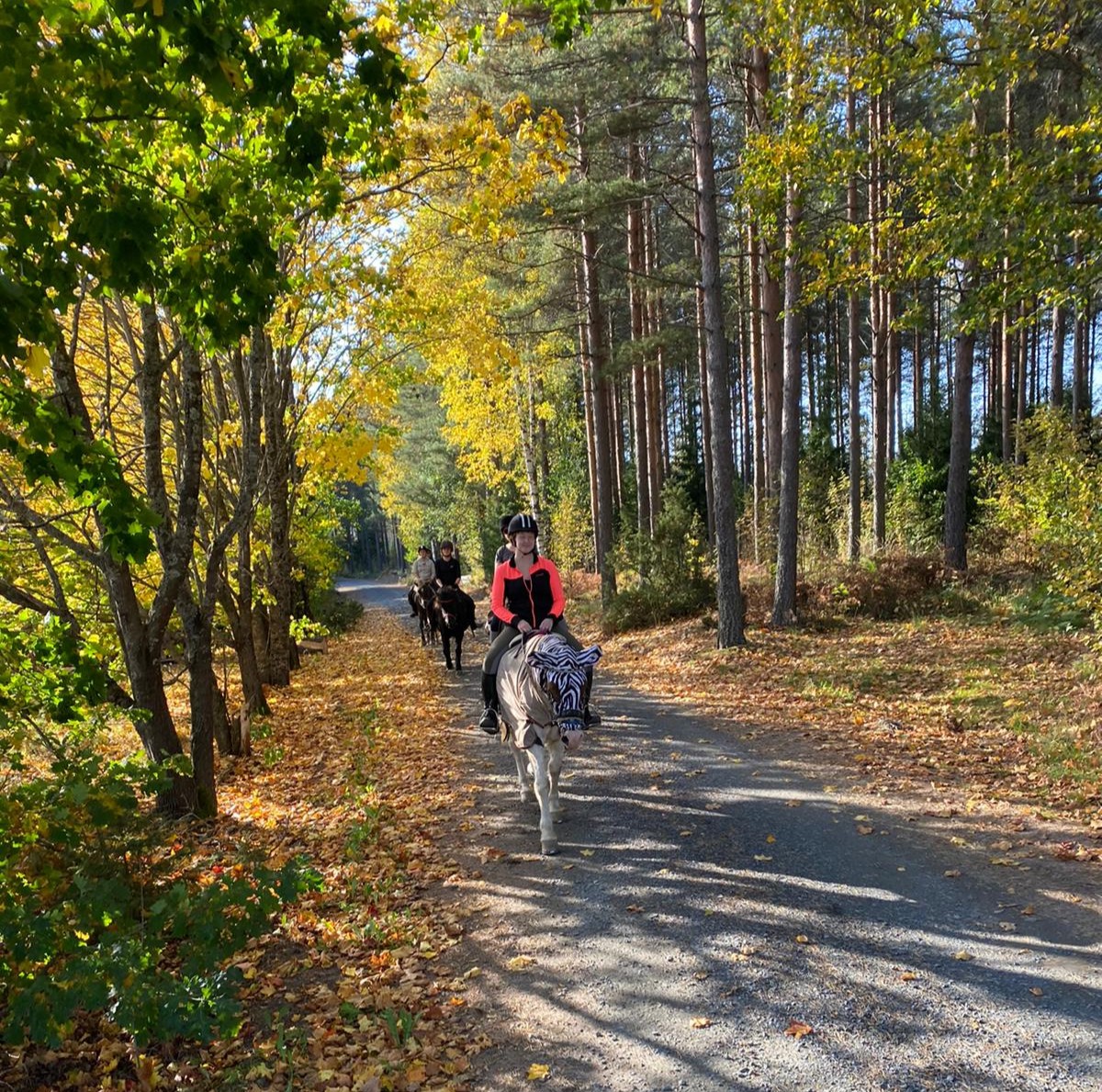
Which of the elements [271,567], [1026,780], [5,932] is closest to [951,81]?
[1026,780]

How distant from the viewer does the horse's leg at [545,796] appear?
5.77 m

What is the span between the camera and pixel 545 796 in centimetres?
583

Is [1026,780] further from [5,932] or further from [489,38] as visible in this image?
[489,38]

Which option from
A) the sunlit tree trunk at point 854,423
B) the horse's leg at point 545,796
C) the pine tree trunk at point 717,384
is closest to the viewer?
the horse's leg at point 545,796

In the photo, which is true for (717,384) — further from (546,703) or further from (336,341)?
(546,703)

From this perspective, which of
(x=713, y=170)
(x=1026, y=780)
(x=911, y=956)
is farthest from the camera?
(x=713, y=170)

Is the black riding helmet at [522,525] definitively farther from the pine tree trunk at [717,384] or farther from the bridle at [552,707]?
the pine tree trunk at [717,384]

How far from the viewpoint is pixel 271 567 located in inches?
530

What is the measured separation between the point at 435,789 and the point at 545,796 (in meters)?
2.36

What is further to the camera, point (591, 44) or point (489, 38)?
point (489, 38)

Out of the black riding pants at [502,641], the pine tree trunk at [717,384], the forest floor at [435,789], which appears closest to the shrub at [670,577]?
the forest floor at [435,789]

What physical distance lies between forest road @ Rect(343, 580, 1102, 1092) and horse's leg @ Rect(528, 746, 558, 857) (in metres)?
0.11

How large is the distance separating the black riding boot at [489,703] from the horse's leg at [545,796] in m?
1.18

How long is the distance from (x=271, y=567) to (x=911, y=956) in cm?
1186
